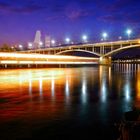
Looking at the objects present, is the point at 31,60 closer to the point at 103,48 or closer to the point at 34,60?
the point at 34,60

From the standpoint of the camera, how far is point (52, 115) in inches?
531

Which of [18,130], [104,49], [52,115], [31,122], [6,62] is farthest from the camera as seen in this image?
[104,49]

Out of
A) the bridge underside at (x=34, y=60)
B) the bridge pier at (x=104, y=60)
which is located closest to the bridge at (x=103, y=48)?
the bridge pier at (x=104, y=60)

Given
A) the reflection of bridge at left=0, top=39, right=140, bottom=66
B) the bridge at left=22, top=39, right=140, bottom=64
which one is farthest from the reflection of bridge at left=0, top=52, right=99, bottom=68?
the bridge at left=22, top=39, right=140, bottom=64

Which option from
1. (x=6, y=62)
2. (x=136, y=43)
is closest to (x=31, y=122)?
(x=6, y=62)

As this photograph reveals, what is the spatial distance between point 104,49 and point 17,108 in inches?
5037

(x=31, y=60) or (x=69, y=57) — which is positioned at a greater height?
(x=69, y=57)

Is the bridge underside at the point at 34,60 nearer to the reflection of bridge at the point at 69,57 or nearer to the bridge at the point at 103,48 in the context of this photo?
the reflection of bridge at the point at 69,57

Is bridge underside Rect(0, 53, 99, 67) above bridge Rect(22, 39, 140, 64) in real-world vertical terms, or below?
below

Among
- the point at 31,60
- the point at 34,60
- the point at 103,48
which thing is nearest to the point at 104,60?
the point at 103,48

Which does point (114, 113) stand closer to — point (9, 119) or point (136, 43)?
point (9, 119)

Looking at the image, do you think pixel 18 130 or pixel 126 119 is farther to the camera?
→ pixel 18 130

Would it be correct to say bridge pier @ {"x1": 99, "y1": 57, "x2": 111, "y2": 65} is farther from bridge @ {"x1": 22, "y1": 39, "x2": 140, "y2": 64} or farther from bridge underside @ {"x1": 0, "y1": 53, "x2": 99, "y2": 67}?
bridge underside @ {"x1": 0, "y1": 53, "x2": 99, "y2": 67}

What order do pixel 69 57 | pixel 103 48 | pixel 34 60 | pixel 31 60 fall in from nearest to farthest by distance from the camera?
pixel 31 60, pixel 34 60, pixel 69 57, pixel 103 48
